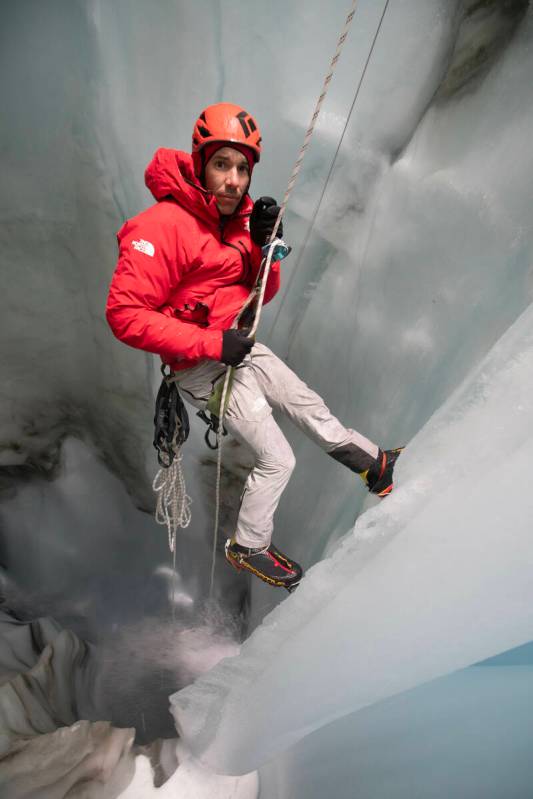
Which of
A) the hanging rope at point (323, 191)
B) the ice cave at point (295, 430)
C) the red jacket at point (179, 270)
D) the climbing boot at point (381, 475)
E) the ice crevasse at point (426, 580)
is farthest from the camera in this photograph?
the hanging rope at point (323, 191)

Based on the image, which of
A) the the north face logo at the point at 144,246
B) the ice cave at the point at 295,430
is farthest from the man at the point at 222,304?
the ice cave at the point at 295,430

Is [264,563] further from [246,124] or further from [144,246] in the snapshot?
[246,124]

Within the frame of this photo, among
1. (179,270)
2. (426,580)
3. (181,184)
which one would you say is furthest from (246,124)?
(426,580)

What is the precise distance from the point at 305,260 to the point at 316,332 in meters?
0.27

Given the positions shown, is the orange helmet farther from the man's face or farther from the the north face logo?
Result: the the north face logo

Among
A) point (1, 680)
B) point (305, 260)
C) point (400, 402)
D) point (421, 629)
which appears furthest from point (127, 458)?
point (421, 629)

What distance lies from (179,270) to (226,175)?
0.26 m

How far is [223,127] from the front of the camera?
1300mm

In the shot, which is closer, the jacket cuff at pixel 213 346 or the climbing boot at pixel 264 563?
the jacket cuff at pixel 213 346

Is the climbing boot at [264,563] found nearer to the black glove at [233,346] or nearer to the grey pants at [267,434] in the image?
the grey pants at [267,434]

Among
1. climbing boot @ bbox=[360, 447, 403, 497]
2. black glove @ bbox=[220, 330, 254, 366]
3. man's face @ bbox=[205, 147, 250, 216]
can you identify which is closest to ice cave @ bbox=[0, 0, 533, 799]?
climbing boot @ bbox=[360, 447, 403, 497]

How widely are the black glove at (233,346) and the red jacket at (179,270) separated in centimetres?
1

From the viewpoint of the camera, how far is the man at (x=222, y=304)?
128 cm

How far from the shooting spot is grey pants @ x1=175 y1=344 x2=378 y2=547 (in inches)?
55.9
